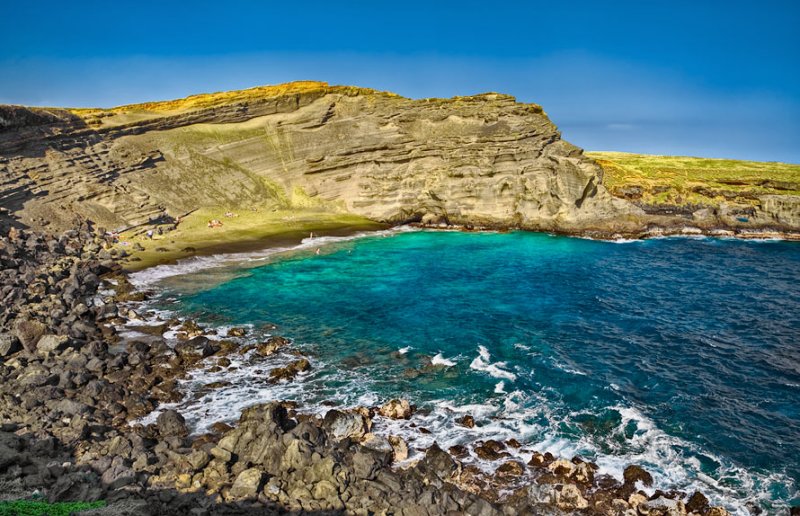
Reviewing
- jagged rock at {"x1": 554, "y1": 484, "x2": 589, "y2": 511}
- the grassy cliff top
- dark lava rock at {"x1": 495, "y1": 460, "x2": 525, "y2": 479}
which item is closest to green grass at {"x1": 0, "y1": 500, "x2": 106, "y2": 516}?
dark lava rock at {"x1": 495, "y1": 460, "x2": 525, "y2": 479}

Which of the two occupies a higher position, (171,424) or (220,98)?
(220,98)

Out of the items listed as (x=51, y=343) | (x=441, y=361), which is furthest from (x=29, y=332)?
(x=441, y=361)

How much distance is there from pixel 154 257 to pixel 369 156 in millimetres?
34025

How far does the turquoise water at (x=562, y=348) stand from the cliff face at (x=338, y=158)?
16.6 metres

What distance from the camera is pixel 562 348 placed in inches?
1033

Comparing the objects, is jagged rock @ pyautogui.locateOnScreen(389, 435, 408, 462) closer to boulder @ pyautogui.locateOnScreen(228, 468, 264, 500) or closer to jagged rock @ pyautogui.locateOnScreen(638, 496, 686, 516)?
boulder @ pyautogui.locateOnScreen(228, 468, 264, 500)

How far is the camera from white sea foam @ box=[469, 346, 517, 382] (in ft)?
75.2

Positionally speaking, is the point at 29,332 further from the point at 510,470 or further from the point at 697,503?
the point at 697,503

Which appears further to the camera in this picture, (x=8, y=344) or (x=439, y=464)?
(x=8, y=344)

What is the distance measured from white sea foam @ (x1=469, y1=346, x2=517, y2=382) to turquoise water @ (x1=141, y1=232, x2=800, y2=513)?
0.11m

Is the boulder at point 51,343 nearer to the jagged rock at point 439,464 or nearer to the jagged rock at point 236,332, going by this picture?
the jagged rock at point 236,332

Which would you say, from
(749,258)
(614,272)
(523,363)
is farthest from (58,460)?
(749,258)

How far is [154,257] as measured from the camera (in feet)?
145

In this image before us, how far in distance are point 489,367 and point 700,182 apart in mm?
71657
